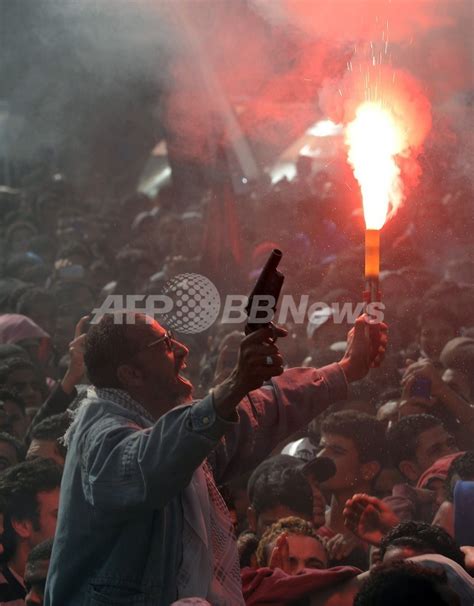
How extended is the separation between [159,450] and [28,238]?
7994mm

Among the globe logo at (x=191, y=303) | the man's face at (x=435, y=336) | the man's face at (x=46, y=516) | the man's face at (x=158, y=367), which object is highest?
the globe logo at (x=191, y=303)

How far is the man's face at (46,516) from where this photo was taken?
471cm

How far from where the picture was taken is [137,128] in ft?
40.8

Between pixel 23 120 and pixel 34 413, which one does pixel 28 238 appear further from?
pixel 34 413

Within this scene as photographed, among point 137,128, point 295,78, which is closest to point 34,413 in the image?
point 295,78

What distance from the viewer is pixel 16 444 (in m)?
5.43

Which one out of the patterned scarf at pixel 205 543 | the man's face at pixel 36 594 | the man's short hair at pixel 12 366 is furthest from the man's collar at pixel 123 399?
the man's short hair at pixel 12 366

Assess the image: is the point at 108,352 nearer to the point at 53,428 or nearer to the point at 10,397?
the point at 53,428

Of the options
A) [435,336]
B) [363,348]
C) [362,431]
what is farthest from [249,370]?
[435,336]

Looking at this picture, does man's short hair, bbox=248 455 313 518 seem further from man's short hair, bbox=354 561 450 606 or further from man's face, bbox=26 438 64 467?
man's short hair, bbox=354 561 450 606

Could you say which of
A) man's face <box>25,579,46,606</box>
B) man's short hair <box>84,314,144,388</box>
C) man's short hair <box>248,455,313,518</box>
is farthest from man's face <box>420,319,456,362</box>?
man's short hair <box>84,314,144,388</box>

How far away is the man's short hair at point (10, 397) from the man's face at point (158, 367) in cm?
278

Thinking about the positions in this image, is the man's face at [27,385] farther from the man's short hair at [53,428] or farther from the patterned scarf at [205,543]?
the patterned scarf at [205,543]

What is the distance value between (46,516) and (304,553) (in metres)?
1.24
